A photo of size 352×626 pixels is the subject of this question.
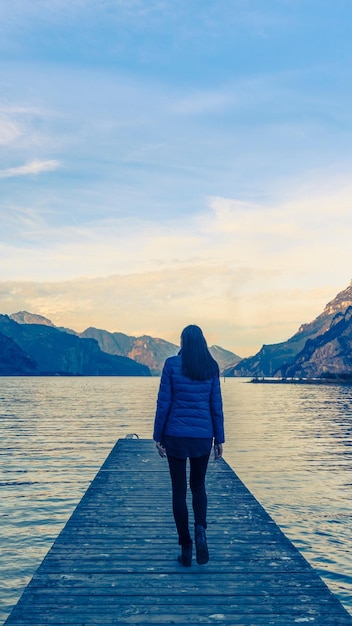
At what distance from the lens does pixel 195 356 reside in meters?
8.08

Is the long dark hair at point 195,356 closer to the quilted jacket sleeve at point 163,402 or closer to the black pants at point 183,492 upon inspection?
the quilted jacket sleeve at point 163,402

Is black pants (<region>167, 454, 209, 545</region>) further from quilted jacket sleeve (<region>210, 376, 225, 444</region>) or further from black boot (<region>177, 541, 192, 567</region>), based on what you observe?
quilted jacket sleeve (<region>210, 376, 225, 444</region>)

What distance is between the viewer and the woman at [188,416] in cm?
805

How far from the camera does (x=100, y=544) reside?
9.59 metres

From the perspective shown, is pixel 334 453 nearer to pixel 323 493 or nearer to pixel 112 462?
pixel 323 493

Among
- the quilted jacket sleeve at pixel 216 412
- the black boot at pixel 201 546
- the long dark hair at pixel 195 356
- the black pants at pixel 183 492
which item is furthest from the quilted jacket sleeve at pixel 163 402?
the black boot at pixel 201 546

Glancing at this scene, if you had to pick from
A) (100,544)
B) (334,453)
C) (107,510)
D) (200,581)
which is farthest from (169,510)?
(334,453)

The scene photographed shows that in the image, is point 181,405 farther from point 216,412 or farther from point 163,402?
point 216,412

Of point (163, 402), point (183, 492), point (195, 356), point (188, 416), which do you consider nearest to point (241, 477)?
point (183, 492)

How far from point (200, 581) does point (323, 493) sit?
560 inches

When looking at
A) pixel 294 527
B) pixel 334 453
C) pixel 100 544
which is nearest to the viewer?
pixel 100 544

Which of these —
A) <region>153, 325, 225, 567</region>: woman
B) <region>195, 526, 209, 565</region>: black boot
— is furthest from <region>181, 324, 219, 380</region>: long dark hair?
<region>195, 526, 209, 565</region>: black boot

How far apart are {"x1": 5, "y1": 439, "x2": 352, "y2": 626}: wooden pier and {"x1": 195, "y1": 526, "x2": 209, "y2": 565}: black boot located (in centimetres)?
14

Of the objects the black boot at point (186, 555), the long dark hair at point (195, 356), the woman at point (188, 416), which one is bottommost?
the black boot at point (186, 555)
